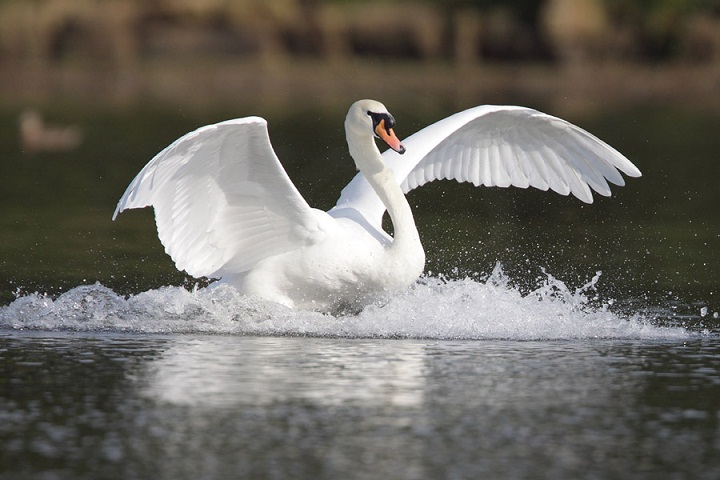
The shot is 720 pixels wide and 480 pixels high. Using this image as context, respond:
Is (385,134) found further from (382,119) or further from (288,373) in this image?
(288,373)

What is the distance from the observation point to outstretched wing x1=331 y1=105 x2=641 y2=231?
37.2 ft

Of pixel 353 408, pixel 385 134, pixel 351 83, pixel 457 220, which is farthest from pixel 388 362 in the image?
pixel 351 83

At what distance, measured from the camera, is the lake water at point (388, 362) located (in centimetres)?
710

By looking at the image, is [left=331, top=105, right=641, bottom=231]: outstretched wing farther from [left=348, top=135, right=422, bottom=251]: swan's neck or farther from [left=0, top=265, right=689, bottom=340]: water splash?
[left=0, top=265, right=689, bottom=340]: water splash

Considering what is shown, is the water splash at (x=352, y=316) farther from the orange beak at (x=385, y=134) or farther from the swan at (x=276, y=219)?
the orange beak at (x=385, y=134)

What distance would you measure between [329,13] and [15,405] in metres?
38.1

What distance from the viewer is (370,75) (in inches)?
1650

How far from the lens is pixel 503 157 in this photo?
12086 mm

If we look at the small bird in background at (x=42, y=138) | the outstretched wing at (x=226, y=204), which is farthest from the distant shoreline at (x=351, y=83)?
the outstretched wing at (x=226, y=204)

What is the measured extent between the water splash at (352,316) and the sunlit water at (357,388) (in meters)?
0.02

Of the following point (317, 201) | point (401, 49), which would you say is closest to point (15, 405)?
point (317, 201)

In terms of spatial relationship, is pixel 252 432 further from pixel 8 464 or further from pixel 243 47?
pixel 243 47

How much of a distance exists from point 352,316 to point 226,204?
42.1 inches

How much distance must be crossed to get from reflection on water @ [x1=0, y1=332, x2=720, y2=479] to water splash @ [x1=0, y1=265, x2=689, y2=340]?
253mm
